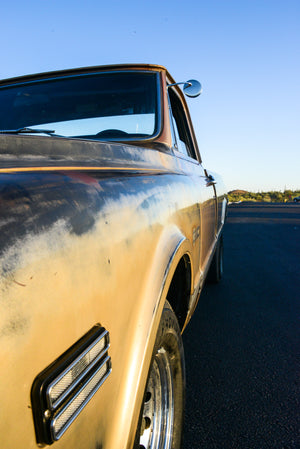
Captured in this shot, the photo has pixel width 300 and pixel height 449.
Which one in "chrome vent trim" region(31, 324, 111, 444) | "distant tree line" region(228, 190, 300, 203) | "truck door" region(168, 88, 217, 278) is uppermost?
"truck door" region(168, 88, 217, 278)

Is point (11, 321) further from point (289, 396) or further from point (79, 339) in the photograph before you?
point (289, 396)

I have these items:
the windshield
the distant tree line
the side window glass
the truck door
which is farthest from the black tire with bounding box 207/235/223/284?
the distant tree line

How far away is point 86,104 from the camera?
2166mm

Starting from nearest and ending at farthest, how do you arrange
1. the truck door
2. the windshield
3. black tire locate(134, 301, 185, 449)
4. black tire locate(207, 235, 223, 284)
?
1. black tire locate(134, 301, 185, 449)
2. the windshield
3. the truck door
4. black tire locate(207, 235, 223, 284)

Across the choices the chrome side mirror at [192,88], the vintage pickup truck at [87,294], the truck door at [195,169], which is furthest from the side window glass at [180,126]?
the vintage pickup truck at [87,294]

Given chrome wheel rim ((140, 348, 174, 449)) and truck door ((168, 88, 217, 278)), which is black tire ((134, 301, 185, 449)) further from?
truck door ((168, 88, 217, 278))

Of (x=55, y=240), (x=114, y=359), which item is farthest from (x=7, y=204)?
(x=114, y=359)

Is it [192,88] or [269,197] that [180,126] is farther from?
[269,197]

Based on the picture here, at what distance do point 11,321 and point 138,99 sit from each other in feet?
6.31

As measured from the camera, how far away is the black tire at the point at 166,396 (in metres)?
1.29

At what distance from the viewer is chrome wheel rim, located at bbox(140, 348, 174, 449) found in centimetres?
131

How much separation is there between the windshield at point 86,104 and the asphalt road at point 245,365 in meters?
1.78

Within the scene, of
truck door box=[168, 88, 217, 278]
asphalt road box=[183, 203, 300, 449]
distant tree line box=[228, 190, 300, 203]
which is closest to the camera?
asphalt road box=[183, 203, 300, 449]

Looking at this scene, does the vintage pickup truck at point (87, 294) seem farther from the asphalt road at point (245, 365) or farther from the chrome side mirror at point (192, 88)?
the chrome side mirror at point (192, 88)
